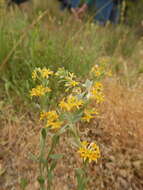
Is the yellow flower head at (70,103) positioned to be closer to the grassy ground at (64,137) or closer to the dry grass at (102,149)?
the grassy ground at (64,137)

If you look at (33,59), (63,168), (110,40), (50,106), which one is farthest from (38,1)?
(63,168)

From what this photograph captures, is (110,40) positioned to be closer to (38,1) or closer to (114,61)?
(114,61)

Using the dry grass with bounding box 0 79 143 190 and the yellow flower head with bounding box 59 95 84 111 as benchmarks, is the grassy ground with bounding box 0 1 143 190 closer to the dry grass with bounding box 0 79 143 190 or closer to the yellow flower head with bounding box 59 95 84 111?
the dry grass with bounding box 0 79 143 190

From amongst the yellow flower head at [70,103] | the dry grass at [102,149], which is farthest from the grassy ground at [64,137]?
the yellow flower head at [70,103]

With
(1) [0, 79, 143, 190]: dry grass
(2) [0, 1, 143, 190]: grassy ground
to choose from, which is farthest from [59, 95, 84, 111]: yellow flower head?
(1) [0, 79, 143, 190]: dry grass

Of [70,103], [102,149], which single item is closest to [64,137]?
[102,149]

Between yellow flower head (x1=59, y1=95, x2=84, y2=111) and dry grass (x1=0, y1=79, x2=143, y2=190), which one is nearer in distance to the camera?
yellow flower head (x1=59, y1=95, x2=84, y2=111)

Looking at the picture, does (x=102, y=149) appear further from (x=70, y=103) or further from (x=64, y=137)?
(x=70, y=103)

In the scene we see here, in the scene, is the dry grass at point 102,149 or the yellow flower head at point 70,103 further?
the dry grass at point 102,149
